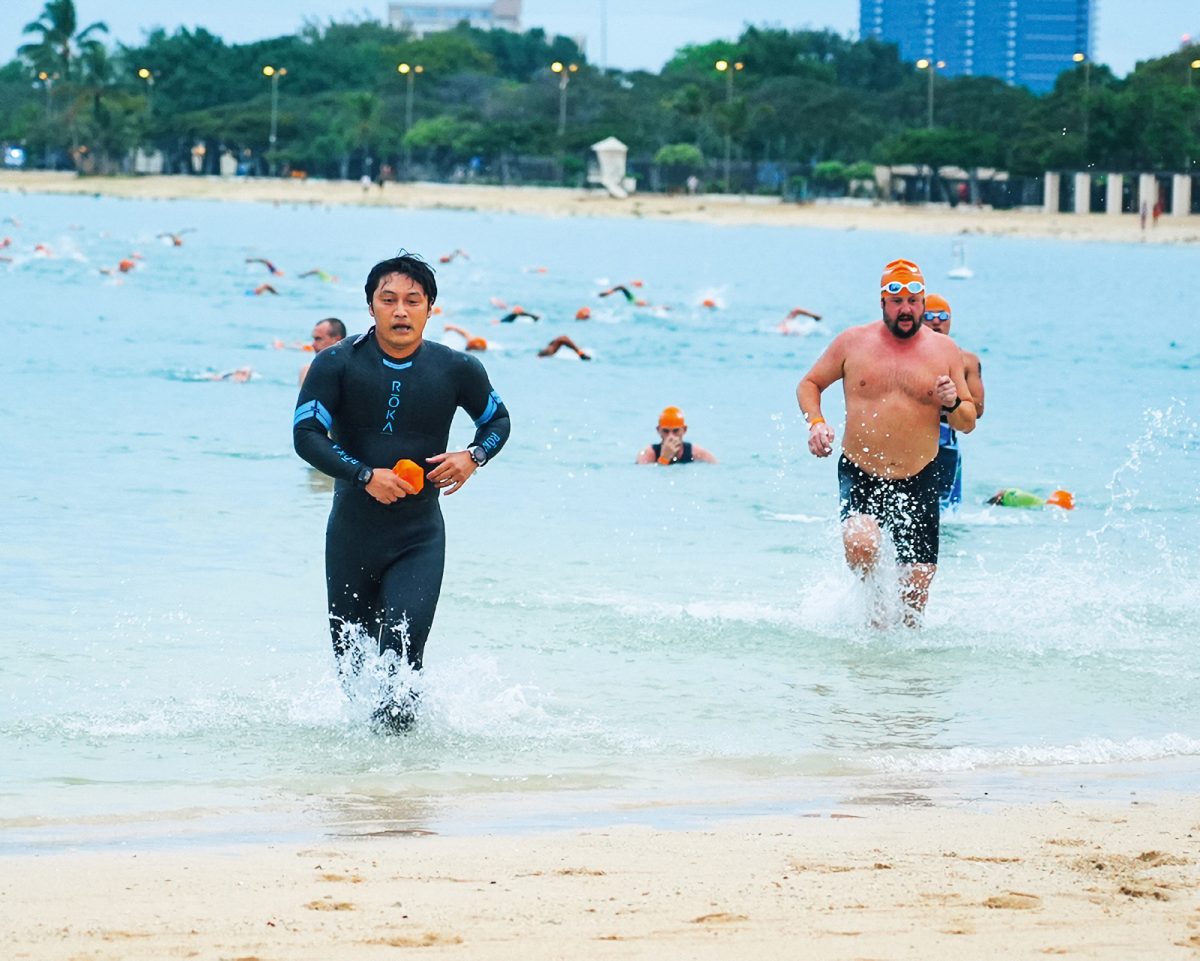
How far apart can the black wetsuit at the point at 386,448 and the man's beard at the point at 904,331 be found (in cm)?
258

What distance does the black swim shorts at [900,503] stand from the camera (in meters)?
8.41

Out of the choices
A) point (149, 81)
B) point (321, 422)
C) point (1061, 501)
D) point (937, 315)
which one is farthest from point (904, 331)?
point (149, 81)

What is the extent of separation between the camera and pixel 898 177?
9531cm

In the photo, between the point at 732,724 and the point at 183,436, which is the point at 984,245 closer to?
the point at 183,436

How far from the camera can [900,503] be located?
8406mm

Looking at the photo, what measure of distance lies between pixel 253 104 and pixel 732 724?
130257 millimetres

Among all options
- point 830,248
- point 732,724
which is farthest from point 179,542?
point 830,248

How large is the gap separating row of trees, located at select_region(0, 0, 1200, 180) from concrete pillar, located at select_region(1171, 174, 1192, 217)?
1021mm

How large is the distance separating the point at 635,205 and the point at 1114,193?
2558 centimetres

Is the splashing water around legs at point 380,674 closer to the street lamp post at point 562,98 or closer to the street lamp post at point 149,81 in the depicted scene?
the street lamp post at point 562,98

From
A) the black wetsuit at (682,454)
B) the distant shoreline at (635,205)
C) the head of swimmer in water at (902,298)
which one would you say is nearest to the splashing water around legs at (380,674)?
the head of swimmer in water at (902,298)

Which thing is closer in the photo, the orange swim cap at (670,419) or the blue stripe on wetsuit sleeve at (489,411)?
the blue stripe on wetsuit sleeve at (489,411)

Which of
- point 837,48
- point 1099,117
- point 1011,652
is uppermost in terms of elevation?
point 837,48

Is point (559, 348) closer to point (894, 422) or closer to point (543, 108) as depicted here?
point (894, 422)
